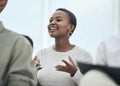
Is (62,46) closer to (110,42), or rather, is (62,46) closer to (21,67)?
(21,67)

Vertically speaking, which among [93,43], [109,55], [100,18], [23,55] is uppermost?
[109,55]

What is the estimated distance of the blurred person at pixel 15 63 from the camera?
1.24 m

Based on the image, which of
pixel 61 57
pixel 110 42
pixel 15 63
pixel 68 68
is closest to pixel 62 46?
pixel 61 57

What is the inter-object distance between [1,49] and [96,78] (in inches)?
31.2

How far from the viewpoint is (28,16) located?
3.39 meters

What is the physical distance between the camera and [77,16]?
131 inches

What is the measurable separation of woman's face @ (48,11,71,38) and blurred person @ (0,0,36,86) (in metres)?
0.95

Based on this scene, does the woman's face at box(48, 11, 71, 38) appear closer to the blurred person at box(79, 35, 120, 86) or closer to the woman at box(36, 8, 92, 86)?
the woman at box(36, 8, 92, 86)

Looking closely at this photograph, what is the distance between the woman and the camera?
1.95 metres

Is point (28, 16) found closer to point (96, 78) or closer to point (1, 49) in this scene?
point (1, 49)

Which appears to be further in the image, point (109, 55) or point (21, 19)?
point (21, 19)

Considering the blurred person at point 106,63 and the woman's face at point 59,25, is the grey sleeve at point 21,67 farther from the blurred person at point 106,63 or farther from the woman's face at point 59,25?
the woman's face at point 59,25

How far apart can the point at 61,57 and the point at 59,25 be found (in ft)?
1.04

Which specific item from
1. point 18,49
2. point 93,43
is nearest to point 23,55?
point 18,49
